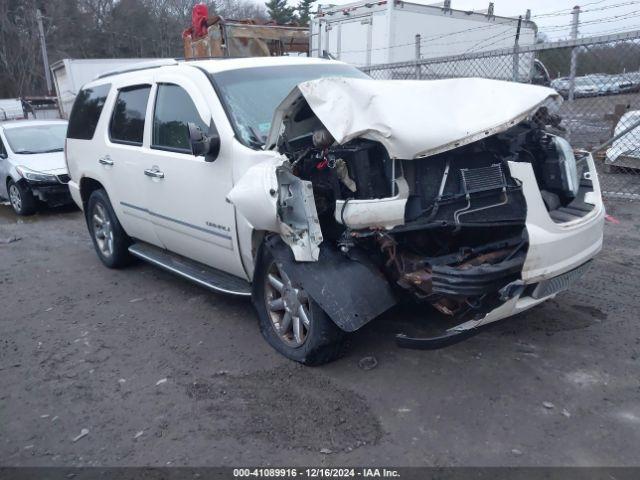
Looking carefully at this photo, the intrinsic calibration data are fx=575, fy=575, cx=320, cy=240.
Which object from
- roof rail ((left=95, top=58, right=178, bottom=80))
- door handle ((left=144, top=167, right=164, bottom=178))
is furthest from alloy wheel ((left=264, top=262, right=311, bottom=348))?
roof rail ((left=95, top=58, right=178, bottom=80))

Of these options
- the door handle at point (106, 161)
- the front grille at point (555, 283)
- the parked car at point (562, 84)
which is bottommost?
the front grille at point (555, 283)

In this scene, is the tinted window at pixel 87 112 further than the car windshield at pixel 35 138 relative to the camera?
No

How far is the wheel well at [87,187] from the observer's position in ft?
20.5

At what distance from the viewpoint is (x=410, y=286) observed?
3387 millimetres

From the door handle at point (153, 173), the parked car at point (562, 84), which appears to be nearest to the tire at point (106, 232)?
the door handle at point (153, 173)

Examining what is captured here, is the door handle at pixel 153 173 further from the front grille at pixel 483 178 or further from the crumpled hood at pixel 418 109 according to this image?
the front grille at pixel 483 178

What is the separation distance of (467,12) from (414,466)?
14409mm

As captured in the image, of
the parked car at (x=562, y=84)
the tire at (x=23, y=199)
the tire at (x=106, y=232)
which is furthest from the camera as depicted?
the tire at (x=23, y=199)

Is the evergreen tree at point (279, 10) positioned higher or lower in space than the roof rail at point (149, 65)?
higher

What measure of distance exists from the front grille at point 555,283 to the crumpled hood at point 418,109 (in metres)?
0.93

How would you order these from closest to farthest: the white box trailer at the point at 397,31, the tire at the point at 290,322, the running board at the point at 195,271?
the tire at the point at 290,322, the running board at the point at 195,271, the white box trailer at the point at 397,31

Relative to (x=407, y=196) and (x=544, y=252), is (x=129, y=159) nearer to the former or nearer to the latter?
(x=407, y=196)

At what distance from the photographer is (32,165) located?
9.72 meters

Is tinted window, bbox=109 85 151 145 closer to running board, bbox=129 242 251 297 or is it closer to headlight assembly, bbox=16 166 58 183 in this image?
running board, bbox=129 242 251 297
